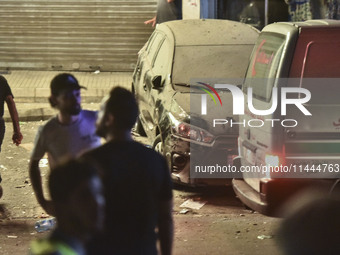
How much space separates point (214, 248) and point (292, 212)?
3.02ft

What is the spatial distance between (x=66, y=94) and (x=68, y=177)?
2620mm

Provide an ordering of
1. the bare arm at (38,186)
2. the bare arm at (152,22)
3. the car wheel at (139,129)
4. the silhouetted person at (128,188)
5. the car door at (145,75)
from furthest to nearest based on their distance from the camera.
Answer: the bare arm at (152,22) → the car wheel at (139,129) → the car door at (145,75) → the bare arm at (38,186) → the silhouetted person at (128,188)

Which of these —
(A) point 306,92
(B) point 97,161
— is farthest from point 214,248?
(B) point 97,161

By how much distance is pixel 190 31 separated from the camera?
10633mm

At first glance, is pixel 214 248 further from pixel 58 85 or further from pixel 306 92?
pixel 58 85

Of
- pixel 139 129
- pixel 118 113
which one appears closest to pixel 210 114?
pixel 139 129

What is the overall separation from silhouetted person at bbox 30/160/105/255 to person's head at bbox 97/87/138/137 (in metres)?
1.02

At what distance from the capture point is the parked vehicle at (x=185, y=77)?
29.1 feet

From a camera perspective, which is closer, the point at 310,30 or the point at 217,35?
the point at 310,30

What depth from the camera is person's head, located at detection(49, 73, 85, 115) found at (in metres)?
5.88

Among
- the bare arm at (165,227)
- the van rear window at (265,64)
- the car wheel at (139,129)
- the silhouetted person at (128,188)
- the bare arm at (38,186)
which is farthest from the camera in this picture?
the car wheel at (139,129)

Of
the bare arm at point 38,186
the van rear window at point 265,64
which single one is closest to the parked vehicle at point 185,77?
the van rear window at point 265,64

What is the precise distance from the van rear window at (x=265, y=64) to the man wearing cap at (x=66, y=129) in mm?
1807

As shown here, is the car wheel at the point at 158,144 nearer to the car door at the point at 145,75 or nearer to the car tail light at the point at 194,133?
the car tail light at the point at 194,133
